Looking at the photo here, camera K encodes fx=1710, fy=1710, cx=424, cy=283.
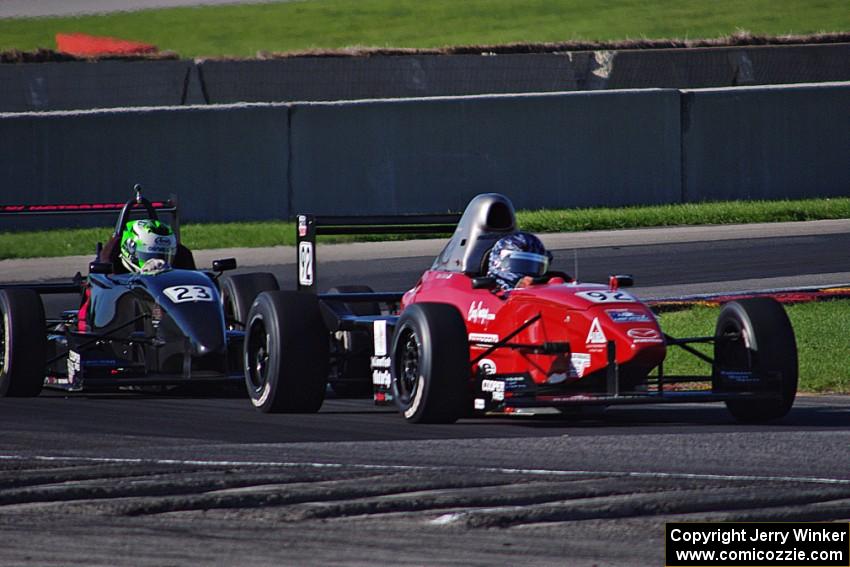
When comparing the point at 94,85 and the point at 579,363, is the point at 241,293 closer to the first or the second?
the point at 579,363

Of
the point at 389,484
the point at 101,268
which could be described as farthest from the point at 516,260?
the point at 101,268

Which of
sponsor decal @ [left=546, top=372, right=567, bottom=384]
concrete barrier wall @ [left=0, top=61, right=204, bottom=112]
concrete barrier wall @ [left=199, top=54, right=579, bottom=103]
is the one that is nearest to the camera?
sponsor decal @ [left=546, top=372, right=567, bottom=384]

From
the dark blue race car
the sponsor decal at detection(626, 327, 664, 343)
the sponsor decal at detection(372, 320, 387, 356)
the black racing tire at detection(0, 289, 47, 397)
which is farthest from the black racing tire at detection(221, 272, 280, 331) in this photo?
the sponsor decal at detection(626, 327, 664, 343)

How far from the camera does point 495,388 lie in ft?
34.0

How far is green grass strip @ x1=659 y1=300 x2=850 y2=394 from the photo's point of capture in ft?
43.7

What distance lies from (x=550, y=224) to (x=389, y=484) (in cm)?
1712

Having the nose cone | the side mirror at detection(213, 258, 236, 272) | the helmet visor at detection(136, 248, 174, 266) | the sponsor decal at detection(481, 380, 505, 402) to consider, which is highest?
the helmet visor at detection(136, 248, 174, 266)

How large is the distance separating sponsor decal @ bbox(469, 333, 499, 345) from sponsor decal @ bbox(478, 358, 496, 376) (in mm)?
133

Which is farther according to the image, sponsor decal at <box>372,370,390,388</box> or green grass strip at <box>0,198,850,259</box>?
green grass strip at <box>0,198,850,259</box>

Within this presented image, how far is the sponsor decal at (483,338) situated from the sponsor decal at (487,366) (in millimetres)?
133

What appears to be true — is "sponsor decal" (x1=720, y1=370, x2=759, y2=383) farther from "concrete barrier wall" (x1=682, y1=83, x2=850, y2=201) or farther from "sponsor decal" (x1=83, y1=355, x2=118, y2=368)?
"concrete barrier wall" (x1=682, y1=83, x2=850, y2=201)

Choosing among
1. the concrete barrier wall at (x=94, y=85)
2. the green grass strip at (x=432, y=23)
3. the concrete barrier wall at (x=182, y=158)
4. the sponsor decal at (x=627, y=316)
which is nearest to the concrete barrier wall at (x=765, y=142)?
the concrete barrier wall at (x=182, y=158)

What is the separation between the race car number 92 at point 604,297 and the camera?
10.4 m

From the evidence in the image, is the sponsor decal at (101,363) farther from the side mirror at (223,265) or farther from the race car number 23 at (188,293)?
the side mirror at (223,265)
